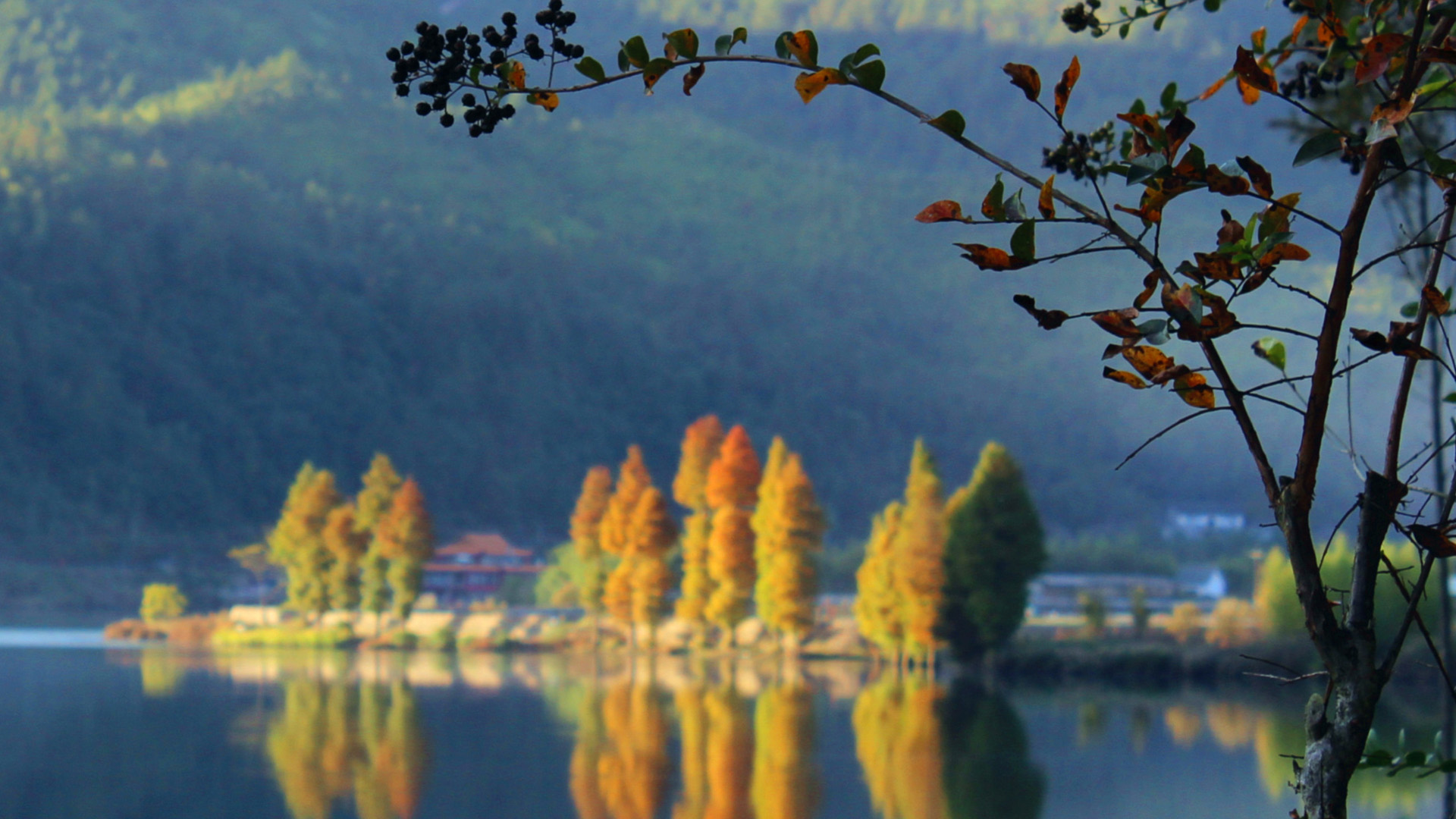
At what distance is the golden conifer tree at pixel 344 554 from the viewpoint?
46.3m

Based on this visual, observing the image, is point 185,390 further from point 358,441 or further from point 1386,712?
point 1386,712

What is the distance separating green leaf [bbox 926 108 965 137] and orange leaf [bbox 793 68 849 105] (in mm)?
133

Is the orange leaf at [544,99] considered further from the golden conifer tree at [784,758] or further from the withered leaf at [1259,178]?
the golden conifer tree at [784,758]

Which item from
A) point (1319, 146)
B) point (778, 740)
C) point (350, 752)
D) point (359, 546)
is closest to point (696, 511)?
point (359, 546)

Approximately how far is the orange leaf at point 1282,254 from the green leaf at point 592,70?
86 cm

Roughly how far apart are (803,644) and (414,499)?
45.6 feet

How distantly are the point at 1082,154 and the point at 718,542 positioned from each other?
37.0 metres

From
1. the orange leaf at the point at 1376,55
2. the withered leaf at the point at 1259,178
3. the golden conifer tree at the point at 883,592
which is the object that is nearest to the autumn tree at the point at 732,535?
the golden conifer tree at the point at 883,592

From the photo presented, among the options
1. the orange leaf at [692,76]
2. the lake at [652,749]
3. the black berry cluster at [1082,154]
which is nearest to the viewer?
the orange leaf at [692,76]

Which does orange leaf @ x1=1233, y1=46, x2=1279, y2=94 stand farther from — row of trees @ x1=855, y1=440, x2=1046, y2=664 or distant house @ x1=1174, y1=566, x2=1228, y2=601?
distant house @ x1=1174, y1=566, x2=1228, y2=601

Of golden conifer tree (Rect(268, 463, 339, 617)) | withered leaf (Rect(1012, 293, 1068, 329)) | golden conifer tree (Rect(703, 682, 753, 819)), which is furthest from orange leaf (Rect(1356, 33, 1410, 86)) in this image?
golden conifer tree (Rect(268, 463, 339, 617))

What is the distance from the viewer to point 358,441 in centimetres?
13825

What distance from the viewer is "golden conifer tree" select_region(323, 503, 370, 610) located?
46.3 metres

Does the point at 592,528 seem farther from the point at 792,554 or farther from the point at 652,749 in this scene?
the point at 652,749
